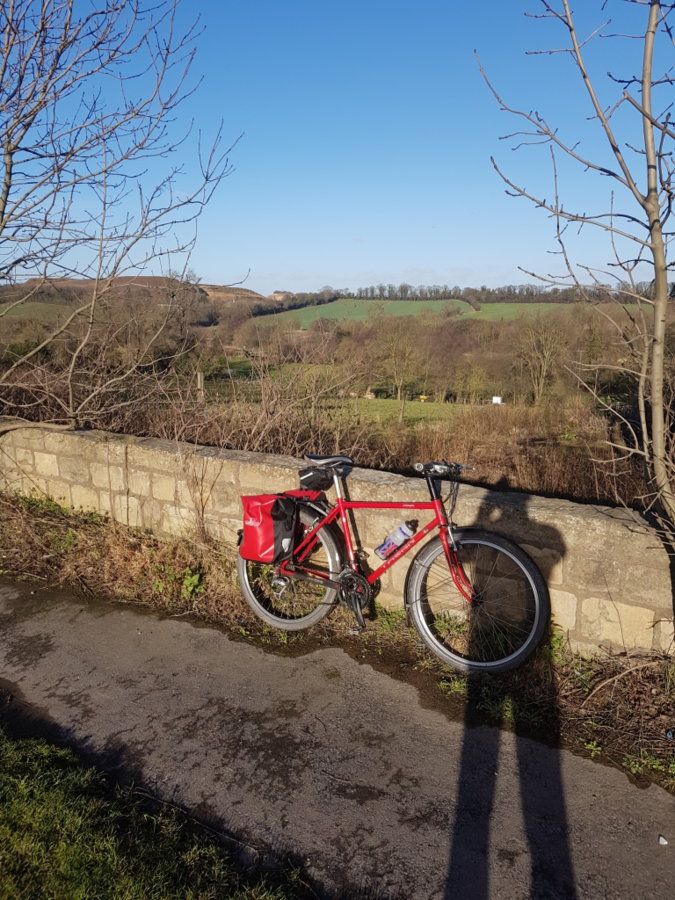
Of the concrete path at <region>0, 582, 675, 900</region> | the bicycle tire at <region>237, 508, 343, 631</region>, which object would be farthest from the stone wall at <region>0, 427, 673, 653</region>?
the concrete path at <region>0, 582, 675, 900</region>

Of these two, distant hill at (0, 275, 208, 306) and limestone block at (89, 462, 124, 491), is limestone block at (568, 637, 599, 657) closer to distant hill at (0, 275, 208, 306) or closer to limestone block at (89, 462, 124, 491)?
limestone block at (89, 462, 124, 491)

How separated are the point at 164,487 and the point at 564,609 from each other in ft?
11.4

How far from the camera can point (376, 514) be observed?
405cm

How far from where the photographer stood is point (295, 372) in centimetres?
662

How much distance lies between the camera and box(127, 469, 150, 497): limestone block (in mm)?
5387

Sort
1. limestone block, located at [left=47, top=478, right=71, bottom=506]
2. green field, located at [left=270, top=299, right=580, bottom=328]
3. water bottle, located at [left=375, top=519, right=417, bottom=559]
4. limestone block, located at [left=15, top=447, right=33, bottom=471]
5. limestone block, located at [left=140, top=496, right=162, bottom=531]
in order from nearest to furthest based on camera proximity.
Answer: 1. water bottle, located at [left=375, top=519, right=417, bottom=559]
2. limestone block, located at [left=140, top=496, right=162, bottom=531]
3. limestone block, located at [left=47, top=478, right=71, bottom=506]
4. limestone block, located at [left=15, top=447, right=33, bottom=471]
5. green field, located at [left=270, top=299, right=580, bottom=328]

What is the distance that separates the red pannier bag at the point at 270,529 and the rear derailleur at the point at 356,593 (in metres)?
0.43

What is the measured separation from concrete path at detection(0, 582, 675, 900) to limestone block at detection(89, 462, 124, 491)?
1.97m

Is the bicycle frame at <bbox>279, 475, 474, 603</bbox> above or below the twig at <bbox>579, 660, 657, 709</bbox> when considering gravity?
above

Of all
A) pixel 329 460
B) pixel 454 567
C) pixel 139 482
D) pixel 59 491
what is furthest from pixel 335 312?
pixel 454 567

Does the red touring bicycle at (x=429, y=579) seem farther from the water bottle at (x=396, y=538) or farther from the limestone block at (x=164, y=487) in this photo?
the limestone block at (x=164, y=487)

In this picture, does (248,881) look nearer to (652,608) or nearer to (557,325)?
(652,608)

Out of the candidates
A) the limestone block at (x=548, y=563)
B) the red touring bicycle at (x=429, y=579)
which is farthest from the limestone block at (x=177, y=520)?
the limestone block at (x=548, y=563)

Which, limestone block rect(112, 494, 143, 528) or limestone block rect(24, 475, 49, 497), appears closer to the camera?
limestone block rect(112, 494, 143, 528)
